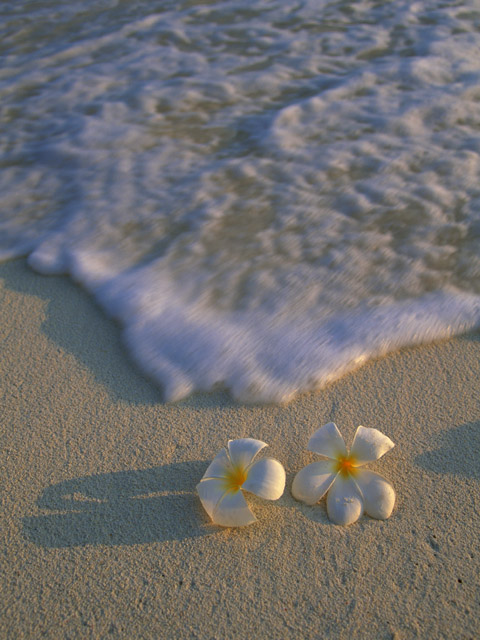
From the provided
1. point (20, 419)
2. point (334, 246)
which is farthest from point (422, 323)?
point (20, 419)

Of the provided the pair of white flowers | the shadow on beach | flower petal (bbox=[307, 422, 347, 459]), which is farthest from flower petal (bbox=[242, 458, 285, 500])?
the shadow on beach

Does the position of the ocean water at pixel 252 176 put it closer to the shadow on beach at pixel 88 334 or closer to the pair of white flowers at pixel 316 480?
the shadow on beach at pixel 88 334

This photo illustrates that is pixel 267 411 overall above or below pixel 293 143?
below

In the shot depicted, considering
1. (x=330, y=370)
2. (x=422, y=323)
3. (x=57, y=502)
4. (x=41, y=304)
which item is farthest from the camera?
(x=41, y=304)

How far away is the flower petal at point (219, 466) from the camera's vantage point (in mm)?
1368

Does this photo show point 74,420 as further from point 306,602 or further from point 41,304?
point 306,602

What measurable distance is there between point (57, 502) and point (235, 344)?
697 millimetres

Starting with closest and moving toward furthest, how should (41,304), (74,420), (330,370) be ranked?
(74,420), (330,370), (41,304)

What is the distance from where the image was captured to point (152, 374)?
1.73 metres

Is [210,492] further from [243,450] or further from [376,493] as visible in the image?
[376,493]

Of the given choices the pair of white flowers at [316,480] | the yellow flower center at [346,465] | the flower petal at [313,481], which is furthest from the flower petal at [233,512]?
the yellow flower center at [346,465]

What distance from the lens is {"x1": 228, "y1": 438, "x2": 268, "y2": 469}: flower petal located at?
54.2 inches

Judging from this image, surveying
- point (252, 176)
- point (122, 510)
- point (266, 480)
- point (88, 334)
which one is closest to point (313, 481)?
point (266, 480)

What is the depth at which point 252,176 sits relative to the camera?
258 centimetres
